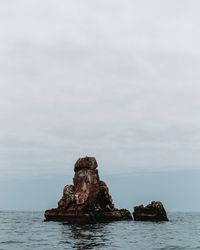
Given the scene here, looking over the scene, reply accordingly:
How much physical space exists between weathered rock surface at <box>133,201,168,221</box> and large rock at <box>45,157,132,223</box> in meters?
2.91

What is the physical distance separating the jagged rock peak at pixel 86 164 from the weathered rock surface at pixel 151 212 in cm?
1605

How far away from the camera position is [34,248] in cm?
5081

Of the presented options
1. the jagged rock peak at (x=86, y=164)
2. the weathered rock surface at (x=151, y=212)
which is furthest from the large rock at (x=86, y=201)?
the weathered rock surface at (x=151, y=212)

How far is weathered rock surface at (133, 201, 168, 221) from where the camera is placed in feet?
371

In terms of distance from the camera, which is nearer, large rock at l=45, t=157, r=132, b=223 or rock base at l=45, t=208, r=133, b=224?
rock base at l=45, t=208, r=133, b=224

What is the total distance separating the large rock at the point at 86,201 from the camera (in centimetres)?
11125

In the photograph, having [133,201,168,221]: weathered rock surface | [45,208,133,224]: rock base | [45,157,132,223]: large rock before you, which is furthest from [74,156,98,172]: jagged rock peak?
[133,201,168,221]: weathered rock surface

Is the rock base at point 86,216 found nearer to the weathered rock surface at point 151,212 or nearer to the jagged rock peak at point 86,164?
the weathered rock surface at point 151,212

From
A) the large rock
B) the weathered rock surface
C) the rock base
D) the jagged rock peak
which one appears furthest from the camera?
the jagged rock peak

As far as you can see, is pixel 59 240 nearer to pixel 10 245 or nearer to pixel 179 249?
pixel 10 245

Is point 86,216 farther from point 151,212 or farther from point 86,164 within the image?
point 151,212

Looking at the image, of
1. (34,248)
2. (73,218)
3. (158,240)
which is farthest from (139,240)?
(73,218)

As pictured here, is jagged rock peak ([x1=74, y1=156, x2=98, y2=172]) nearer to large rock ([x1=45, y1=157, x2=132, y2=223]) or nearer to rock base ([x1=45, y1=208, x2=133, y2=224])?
large rock ([x1=45, y1=157, x2=132, y2=223])

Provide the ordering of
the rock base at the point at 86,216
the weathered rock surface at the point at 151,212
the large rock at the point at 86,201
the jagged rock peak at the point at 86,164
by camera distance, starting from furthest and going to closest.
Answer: the jagged rock peak at the point at 86,164, the weathered rock surface at the point at 151,212, the large rock at the point at 86,201, the rock base at the point at 86,216
